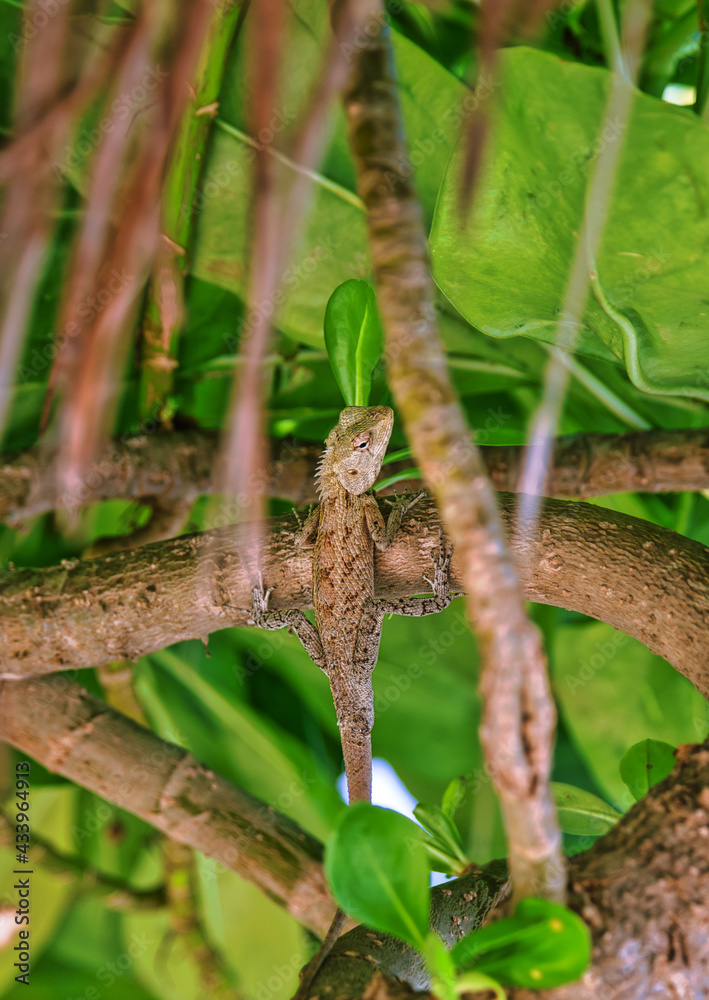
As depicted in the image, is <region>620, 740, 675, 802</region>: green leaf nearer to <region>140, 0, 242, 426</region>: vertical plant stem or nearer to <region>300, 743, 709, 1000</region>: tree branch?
<region>300, 743, 709, 1000</region>: tree branch

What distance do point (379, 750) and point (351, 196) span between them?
1288mm

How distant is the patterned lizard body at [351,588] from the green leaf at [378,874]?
0.60m

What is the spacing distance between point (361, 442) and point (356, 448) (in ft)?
0.07

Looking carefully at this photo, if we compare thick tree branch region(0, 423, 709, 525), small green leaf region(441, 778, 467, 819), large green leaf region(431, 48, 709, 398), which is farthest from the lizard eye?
small green leaf region(441, 778, 467, 819)

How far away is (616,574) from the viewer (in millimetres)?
914

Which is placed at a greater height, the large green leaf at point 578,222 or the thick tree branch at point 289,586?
the large green leaf at point 578,222

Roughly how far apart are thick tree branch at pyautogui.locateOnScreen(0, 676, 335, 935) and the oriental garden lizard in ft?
0.60

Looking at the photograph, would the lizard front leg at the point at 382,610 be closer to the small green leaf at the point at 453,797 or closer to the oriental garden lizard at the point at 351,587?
the oriental garden lizard at the point at 351,587

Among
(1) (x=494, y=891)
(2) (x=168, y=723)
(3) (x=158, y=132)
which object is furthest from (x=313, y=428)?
(3) (x=158, y=132)

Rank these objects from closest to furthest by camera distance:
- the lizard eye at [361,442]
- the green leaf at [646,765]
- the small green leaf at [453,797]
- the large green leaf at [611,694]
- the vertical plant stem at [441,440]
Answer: the vertical plant stem at [441,440]
the green leaf at [646,765]
the small green leaf at [453,797]
the lizard eye at [361,442]
the large green leaf at [611,694]

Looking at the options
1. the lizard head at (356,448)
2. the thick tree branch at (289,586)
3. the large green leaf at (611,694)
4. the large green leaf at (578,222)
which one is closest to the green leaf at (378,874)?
the thick tree branch at (289,586)

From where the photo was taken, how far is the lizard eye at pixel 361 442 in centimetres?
134

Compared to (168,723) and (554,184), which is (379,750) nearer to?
(168,723)

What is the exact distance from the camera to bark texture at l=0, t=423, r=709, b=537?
1261 millimetres
